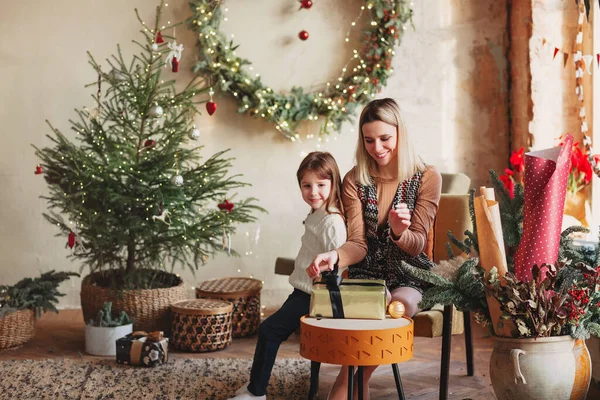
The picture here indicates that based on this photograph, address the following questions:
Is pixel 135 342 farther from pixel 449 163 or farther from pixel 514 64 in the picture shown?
pixel 514 64

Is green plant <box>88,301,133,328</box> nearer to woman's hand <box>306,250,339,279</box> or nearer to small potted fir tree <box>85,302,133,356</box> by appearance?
small potted fir tree <box>85,302,133,356</box>

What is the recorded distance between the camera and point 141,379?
3.26m

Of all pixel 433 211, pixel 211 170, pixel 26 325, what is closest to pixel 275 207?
pixel 211 170

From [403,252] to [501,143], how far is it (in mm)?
2572

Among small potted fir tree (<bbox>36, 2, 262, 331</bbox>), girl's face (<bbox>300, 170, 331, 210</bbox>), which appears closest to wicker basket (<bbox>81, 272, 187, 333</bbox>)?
small potted fir tree (<bbox>36, 2, 262, 331</bbox>)

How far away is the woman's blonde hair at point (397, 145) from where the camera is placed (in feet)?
8.98

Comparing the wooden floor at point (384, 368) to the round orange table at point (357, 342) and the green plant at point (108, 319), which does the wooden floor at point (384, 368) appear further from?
the round orange table at point (357, 342)

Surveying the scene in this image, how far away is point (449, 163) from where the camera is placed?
5043 mm

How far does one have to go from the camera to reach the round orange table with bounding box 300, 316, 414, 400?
2.17 metres

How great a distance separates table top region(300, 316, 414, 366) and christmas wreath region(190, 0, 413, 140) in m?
2.60

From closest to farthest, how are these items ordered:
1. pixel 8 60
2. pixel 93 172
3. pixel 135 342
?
pixel 135 342 → pixel 93 172 → pixel 8 60

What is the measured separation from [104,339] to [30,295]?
52 centimetres

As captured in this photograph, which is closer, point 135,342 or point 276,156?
point 135,342

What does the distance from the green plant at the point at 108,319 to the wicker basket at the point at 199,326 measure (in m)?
0.25
